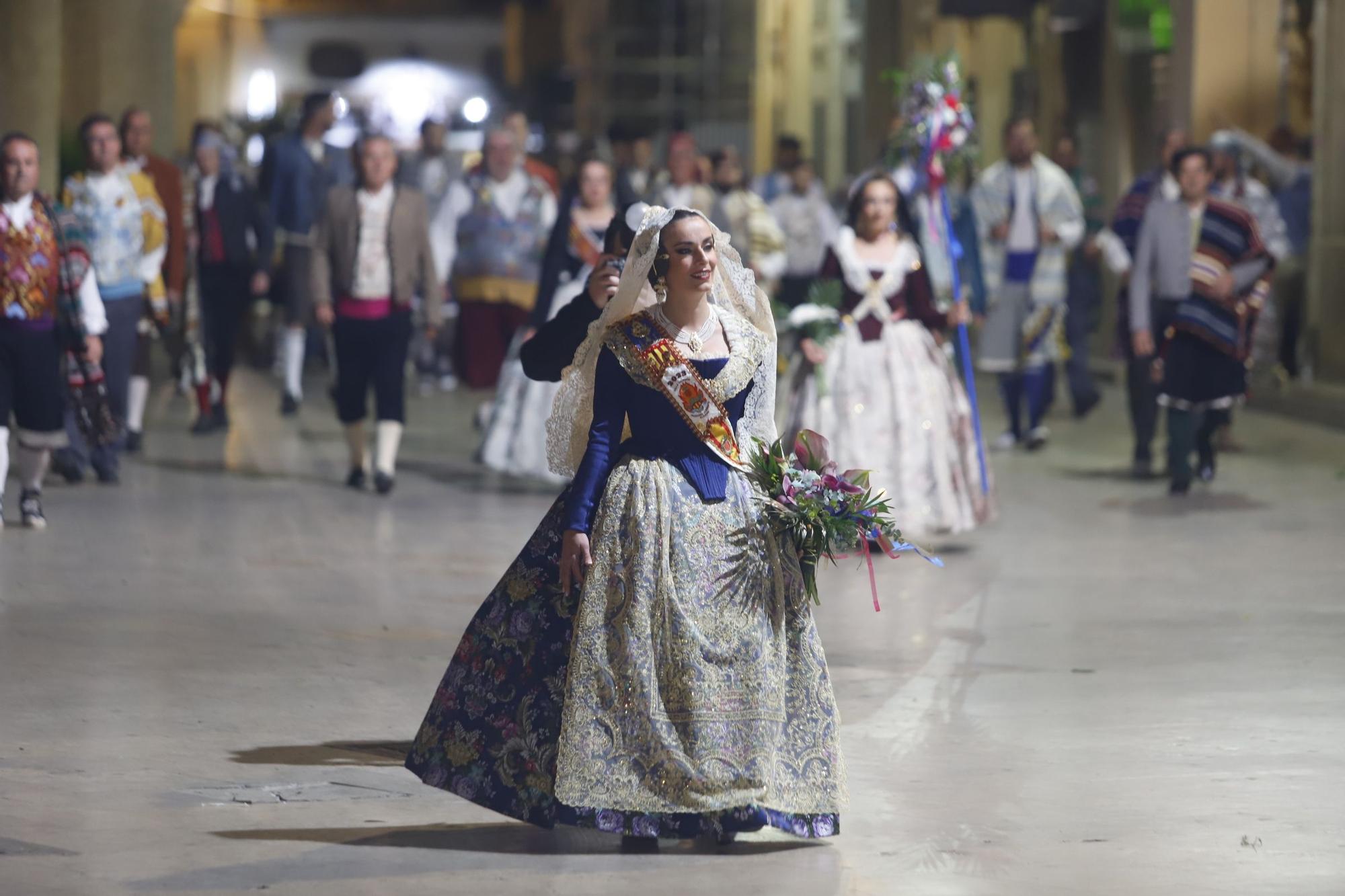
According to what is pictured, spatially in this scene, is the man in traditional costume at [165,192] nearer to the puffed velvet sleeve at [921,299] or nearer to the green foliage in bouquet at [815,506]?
the puffed velvet sleeve at [921,299]

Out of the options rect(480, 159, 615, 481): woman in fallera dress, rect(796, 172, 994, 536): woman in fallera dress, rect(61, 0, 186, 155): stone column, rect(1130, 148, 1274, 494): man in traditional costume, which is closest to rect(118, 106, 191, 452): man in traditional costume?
rect(480, 159, 615, 481): woman in fallera dress

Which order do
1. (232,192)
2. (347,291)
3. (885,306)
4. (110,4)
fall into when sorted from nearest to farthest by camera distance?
(885,306)
(347,291)
(232,192)
(110,4)

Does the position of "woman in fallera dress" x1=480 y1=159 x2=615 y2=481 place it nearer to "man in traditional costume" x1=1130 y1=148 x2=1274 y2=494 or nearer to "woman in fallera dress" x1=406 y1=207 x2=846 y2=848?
"man in traditional costume" x1=1130 y1=148 x2=1274 y2=494

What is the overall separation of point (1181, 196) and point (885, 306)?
304 cm

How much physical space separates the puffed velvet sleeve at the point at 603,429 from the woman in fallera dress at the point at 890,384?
17.5ft

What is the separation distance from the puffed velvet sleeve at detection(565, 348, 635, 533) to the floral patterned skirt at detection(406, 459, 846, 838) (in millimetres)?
45

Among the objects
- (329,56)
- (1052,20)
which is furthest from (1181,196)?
(329,56)

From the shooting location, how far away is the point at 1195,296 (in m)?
13.6

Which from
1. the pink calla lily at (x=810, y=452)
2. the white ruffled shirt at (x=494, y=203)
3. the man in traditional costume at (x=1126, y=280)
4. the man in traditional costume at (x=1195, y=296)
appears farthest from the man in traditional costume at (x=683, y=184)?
the pink calla lily at (x=810, y=452)

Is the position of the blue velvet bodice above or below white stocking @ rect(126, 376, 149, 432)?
above

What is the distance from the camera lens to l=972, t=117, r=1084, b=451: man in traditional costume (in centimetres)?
1662

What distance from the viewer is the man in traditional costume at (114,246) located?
1351 centimetres

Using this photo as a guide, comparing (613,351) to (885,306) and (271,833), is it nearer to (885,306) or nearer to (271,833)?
(271,833)

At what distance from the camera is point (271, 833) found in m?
6.28
